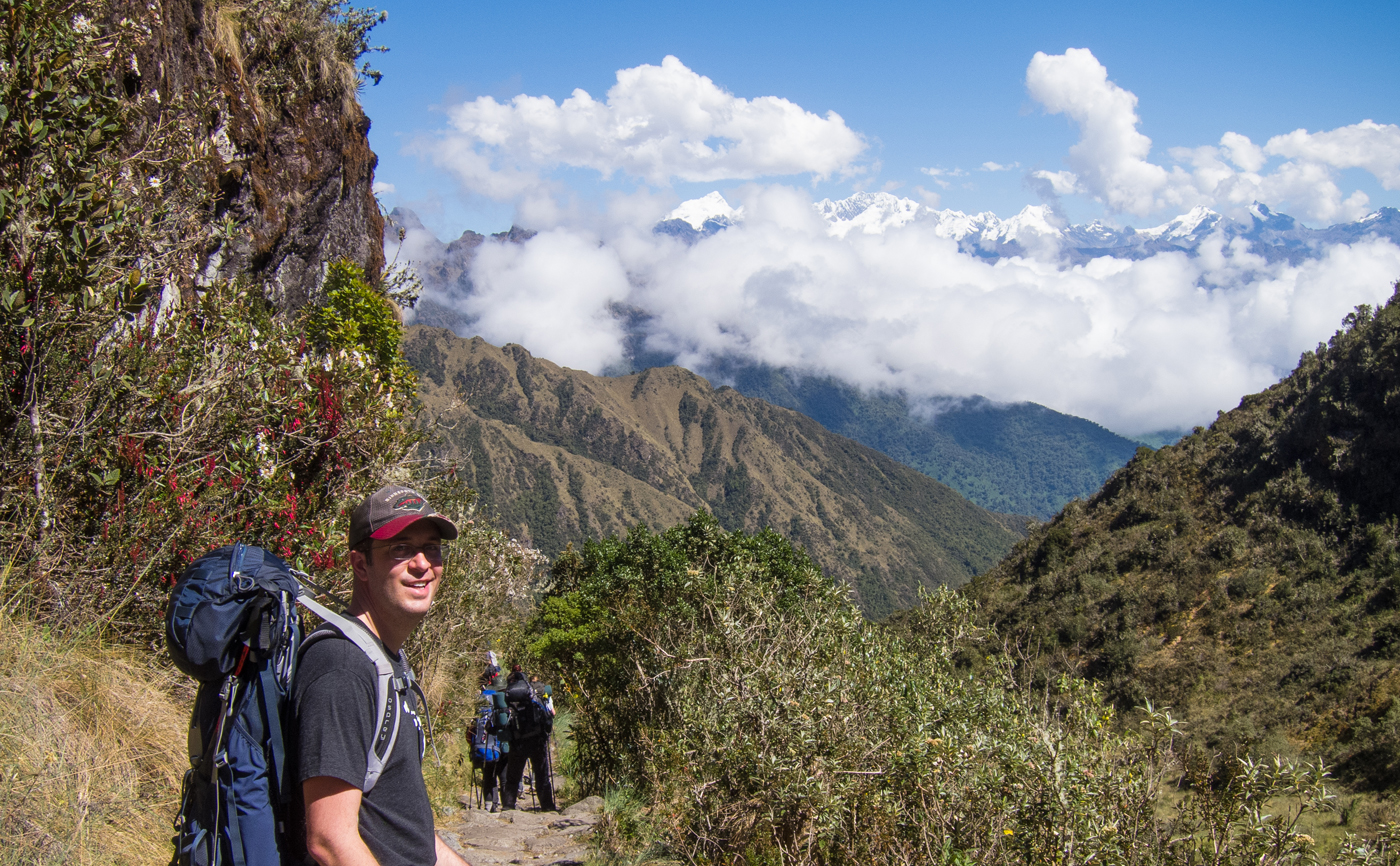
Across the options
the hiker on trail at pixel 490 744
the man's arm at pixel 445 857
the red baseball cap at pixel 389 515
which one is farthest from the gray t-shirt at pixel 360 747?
the hiker on trail at pixel 490 744

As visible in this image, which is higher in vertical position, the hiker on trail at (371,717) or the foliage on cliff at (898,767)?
the hiker on trail at (371,717)

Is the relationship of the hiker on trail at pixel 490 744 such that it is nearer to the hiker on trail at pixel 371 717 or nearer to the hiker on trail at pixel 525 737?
the hiker on trail at pixel 525 737

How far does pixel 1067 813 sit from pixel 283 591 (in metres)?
4.30

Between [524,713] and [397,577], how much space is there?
964cm

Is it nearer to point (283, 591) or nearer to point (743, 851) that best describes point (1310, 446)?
point (743, 851)

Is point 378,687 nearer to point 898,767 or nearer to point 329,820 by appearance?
point 329,820

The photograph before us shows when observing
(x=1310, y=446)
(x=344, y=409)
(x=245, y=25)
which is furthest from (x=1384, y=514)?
(x=245, y=25)

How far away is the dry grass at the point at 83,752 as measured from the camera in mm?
3666

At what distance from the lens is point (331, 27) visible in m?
18.6

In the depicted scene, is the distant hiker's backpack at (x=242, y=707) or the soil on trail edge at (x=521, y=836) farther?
the soil on trail edge at (x=521, y=836)

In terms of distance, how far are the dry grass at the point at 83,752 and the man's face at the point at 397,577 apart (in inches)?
91.5

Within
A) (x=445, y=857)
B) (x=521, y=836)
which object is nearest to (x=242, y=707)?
(x=445, y=857)

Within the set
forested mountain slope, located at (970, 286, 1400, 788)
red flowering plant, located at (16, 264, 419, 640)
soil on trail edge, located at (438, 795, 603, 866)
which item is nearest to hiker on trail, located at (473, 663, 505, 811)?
soil on trail edge, located at (438, 795, 603, 866)

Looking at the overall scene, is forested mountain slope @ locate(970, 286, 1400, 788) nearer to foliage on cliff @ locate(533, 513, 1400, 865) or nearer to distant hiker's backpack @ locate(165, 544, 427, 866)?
foliage on cliff @ locate(533, 513, 1400, 865)
